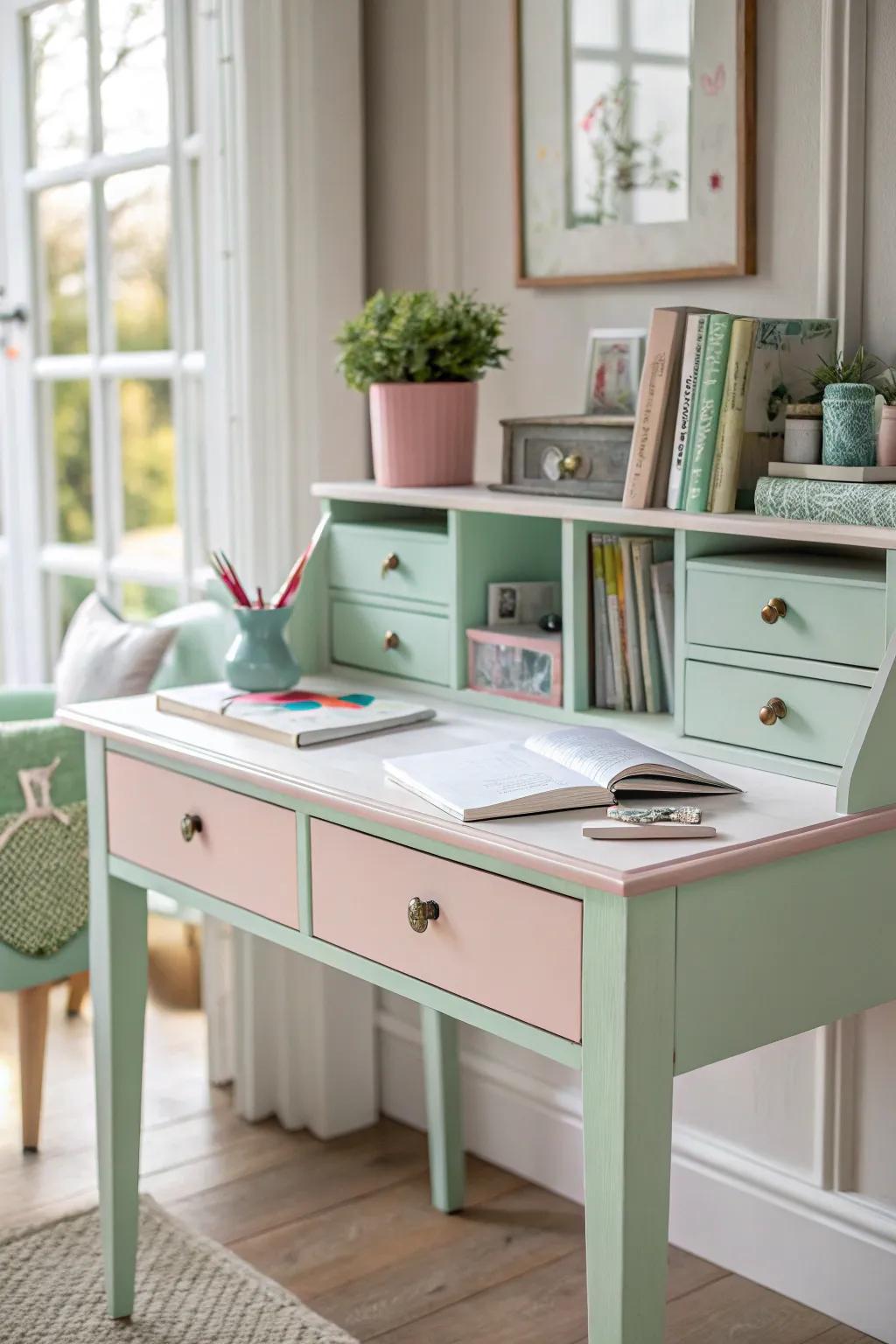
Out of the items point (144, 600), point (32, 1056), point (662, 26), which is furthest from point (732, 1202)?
point (144, 600)

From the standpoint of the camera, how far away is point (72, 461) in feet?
11.7

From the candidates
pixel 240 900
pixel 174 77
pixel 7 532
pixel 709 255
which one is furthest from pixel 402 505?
pixel 7 532

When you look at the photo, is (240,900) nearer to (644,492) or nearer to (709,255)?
(644,492)

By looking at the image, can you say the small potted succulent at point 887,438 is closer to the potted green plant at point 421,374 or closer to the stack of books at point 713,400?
the stack of books at point 713,400

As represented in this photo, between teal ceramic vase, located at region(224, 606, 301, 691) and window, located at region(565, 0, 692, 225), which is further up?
window, located at region(565, 0, 692, 225)

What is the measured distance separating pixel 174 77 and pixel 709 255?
4.20ft

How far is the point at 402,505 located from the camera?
244cm

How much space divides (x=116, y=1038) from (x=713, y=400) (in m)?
1.12

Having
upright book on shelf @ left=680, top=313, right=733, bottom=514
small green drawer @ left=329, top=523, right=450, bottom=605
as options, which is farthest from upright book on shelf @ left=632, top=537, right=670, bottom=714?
small green drawer @ left=329, top=523, right=450, bottom=605

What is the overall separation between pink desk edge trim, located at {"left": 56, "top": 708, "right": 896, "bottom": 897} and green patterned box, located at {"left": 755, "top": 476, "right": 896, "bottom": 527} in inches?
12.0

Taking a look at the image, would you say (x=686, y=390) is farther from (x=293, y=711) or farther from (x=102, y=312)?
(x=102, y=312)

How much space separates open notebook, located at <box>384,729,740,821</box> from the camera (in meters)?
1.59

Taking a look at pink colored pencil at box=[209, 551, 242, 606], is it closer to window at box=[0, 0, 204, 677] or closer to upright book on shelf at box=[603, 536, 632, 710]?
upright book on shelf at box=[603, 536, 632, 710]

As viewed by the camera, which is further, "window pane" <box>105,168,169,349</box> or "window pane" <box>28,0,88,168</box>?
"window pane" <box>28,0,88,168</box>
